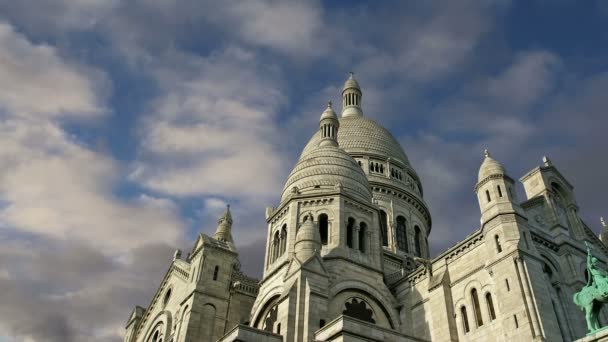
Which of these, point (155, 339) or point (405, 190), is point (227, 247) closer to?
point (155, 339)

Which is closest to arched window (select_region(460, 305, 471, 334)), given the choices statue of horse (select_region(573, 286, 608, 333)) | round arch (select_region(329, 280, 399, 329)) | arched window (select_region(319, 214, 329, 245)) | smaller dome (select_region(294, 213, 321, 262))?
round arch (select_region(329, 280, 399, 329))

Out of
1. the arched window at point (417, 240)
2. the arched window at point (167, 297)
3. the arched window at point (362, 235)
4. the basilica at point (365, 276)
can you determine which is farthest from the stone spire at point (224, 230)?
the arched window at point (417, 240)

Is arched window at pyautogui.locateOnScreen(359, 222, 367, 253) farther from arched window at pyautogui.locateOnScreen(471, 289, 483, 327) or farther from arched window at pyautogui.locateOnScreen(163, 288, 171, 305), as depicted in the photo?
arched window at pyautogui.locateOnScreen(163, 288, 171, 305)

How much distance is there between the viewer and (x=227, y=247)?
36562 millimetres

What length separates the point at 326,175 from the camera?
35.2 metres

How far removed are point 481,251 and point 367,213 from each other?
8.98m

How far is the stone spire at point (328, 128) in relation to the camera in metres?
40.6

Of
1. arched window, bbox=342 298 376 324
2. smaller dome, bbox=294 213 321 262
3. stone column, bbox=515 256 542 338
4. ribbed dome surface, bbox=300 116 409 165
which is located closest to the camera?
stone column, bbox=515 256 542 338

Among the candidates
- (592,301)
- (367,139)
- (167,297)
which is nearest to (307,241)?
(592,301)

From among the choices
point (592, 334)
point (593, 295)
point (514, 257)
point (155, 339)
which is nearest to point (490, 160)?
point (514, 257)

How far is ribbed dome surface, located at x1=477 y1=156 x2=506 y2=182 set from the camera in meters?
28.4

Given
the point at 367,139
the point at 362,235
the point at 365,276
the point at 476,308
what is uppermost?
the point at 367,139

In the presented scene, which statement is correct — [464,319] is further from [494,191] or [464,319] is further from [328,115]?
[328,115]

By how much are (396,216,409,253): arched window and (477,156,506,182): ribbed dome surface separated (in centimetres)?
1769
